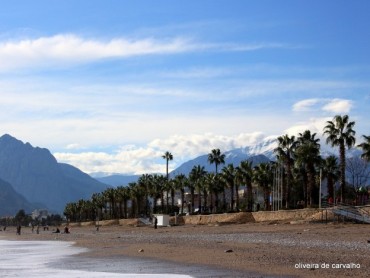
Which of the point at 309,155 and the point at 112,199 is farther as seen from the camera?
the point at 112,199

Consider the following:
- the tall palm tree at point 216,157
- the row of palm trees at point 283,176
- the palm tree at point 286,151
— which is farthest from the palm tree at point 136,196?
the palm tree at point 286,151

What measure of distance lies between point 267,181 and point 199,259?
65.9m

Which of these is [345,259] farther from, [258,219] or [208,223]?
[208,223]

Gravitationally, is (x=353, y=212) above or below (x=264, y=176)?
below

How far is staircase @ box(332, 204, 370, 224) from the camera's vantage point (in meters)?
52.5

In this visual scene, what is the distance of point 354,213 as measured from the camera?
54.6m

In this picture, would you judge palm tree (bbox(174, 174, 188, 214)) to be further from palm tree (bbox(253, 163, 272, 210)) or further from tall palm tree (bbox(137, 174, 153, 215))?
palm tree (bbox(253, 163, 272, 210))

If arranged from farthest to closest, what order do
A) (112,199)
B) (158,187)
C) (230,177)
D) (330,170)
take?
(112,199) → (158,187) → (230,177) → (330,170)

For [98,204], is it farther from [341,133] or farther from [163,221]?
[341,133]

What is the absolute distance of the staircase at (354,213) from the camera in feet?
172

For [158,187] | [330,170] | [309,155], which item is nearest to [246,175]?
[330,170]

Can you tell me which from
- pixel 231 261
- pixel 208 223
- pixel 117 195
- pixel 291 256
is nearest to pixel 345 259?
pixel 291 256

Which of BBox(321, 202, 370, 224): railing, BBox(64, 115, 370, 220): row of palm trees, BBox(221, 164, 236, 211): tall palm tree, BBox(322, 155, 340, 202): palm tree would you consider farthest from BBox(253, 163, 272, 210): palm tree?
BBox(321, 202, 370, 224): railing

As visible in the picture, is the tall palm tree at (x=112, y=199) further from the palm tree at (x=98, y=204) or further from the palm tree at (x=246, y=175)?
the palm tree at (x=246, y=175)
